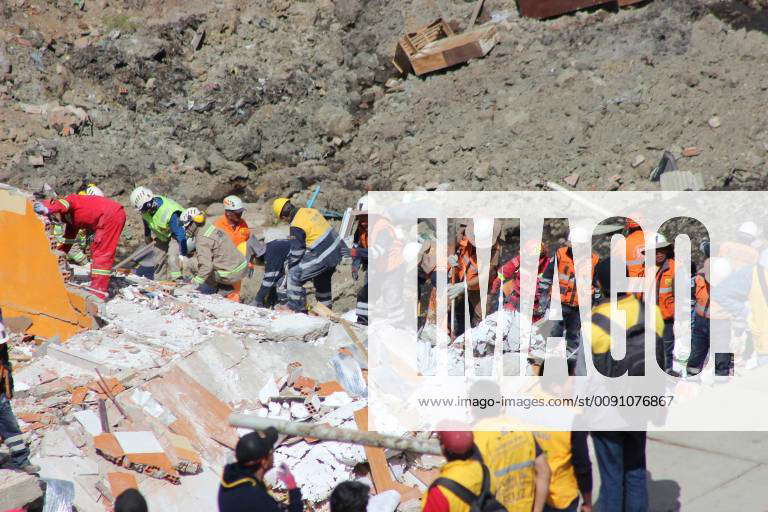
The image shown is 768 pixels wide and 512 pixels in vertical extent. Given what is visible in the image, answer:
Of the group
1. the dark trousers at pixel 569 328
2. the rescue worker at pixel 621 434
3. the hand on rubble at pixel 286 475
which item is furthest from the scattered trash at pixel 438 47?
the hand on rubble at pixel 286 475

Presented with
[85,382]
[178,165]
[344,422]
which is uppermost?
[85,382]

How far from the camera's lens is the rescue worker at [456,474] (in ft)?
13.0

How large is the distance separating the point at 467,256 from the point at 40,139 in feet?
35.3

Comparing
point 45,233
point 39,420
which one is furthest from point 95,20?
point 39,420

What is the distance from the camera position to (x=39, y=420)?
6.50 m

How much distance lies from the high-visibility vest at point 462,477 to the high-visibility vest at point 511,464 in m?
0.19

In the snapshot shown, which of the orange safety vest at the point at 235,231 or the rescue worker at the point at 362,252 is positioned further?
the orange safety vest at the point at 235,231

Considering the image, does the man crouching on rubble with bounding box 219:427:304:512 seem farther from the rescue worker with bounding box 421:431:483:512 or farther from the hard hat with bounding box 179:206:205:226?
the hard hat with bounding box 179:206:205:226

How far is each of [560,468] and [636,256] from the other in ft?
11.4

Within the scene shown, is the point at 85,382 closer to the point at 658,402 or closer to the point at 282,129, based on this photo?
the point at 658,402

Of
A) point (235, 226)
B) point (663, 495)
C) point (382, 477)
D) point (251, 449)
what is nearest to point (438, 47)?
point (235, 226)

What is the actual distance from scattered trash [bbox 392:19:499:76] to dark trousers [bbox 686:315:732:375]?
10.1 m

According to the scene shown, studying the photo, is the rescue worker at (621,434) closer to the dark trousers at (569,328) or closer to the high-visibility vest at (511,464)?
the high-visibility vest at (511,464)

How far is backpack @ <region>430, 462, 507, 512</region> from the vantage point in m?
4.00
